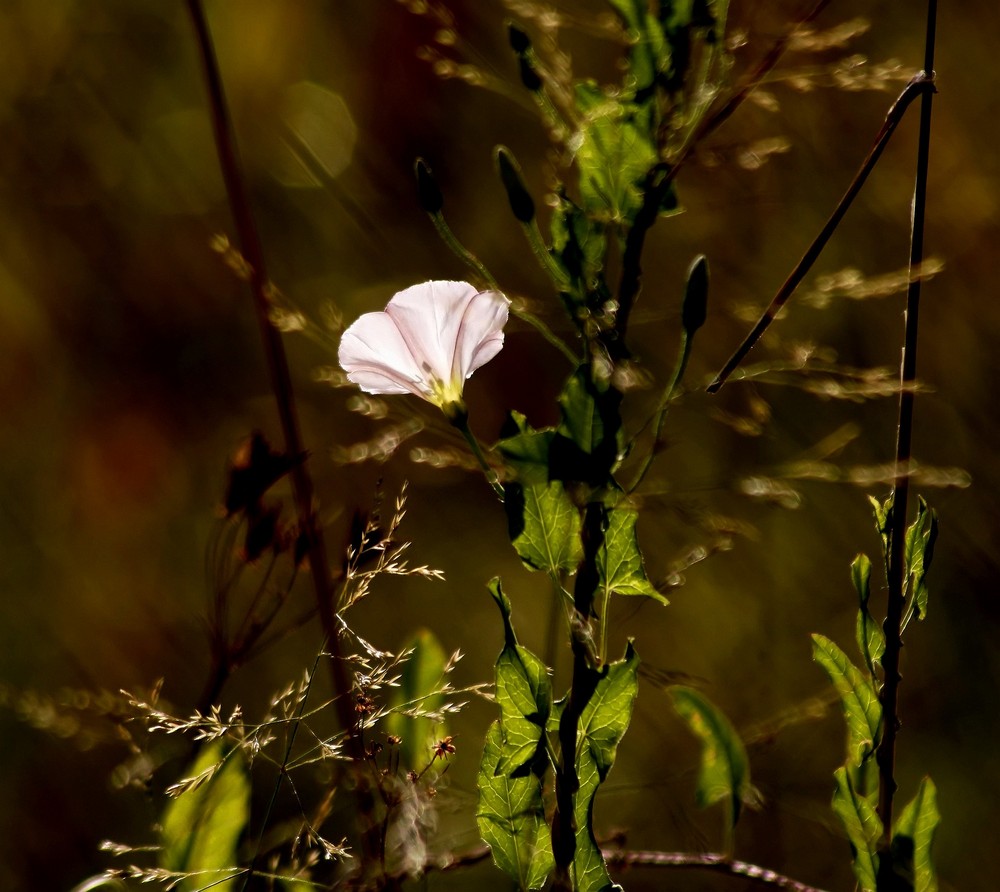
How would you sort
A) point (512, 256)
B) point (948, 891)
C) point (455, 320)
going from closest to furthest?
point (455, 320) → point (948, 891) → point (512, 256)

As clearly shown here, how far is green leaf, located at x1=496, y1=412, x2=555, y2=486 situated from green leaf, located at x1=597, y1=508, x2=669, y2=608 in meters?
0.03

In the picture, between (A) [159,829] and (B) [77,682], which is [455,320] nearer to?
(A) [159,829]

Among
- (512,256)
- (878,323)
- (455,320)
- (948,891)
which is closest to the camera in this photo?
(455,320)

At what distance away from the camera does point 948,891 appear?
0.79 meters

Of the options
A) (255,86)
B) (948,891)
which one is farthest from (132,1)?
(948,891)

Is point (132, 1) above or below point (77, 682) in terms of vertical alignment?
above

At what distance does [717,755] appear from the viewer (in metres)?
0.42

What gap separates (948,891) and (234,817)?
0.62 m

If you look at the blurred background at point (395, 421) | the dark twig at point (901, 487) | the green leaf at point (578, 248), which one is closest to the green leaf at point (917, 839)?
the dark twig at point (901, 487)

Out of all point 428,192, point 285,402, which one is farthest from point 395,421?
point 428,192

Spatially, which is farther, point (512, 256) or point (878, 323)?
point (512, 256)

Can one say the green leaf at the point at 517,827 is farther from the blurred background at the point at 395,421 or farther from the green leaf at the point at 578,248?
the blurred background at the point at 395,421

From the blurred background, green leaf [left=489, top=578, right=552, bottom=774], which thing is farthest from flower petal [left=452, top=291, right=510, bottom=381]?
the blurred background

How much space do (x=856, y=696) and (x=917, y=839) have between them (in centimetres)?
5
